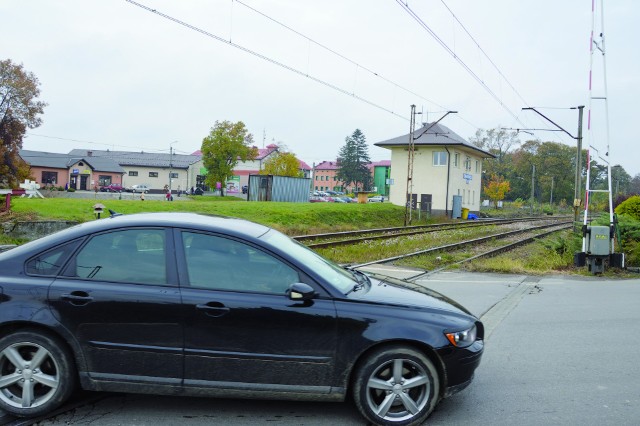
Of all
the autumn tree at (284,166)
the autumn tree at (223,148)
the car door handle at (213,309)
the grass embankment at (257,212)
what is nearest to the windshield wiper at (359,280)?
the car door handle at (213,309)

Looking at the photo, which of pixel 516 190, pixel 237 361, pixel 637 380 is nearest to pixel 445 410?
pixel 237 361

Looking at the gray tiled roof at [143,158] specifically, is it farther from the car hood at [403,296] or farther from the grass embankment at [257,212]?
the car hood at [403,296]

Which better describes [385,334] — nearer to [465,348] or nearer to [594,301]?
[465,348]

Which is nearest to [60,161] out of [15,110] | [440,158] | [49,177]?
[49,177]

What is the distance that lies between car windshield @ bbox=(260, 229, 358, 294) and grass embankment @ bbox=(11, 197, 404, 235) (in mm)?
14096

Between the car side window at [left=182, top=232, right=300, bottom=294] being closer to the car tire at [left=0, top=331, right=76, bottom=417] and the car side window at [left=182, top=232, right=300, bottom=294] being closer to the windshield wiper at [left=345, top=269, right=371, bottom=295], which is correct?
the windshield wiper at [left=345, top=269, right=371, bottom=295]

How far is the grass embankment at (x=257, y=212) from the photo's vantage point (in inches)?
875

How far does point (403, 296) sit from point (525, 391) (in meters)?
1.52

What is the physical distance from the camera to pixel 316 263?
4.59 metres

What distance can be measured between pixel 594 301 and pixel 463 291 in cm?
217

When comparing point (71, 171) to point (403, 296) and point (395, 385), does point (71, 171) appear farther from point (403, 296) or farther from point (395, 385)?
point (395, 385)

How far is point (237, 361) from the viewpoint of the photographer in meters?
4.02

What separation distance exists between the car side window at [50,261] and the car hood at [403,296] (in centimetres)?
214

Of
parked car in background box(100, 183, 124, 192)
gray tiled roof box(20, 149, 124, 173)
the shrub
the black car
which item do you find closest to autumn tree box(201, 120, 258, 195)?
parked car in background box(100, 183, 124, 192)
